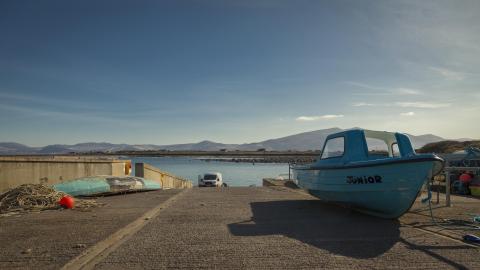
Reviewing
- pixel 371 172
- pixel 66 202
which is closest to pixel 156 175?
pixel 66 202

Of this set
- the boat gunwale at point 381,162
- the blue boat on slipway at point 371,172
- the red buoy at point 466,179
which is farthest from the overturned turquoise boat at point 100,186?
the red buoy at point 466,179

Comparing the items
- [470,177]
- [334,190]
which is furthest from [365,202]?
[470,177]

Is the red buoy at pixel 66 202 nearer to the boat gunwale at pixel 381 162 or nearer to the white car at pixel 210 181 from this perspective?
the boat gunwale at pixel 381 162

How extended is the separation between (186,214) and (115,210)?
2441 millimetres

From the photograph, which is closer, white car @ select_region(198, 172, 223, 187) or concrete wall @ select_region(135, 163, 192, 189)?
concrete wall @ select_region(135, 163, 192, 189)

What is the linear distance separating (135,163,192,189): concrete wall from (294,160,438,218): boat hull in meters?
17.2

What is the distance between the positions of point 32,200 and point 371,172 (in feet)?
32.4

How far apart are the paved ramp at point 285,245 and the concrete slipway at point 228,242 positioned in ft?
0.05

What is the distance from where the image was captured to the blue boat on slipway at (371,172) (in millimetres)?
8125

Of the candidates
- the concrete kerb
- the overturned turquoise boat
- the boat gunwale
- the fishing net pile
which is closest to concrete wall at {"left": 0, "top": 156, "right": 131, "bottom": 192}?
the overturned turquoise boat

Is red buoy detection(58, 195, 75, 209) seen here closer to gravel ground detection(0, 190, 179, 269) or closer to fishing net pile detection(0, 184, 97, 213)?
fishing net pile detection(0, 184, 97, 213)

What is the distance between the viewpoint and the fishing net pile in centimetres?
1096

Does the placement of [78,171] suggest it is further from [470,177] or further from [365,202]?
[470,177]

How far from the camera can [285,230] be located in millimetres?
7684
